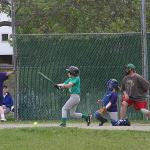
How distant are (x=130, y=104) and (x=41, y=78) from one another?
3.38 meters

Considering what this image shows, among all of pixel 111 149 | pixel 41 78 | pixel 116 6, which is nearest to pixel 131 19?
pixel 116 6

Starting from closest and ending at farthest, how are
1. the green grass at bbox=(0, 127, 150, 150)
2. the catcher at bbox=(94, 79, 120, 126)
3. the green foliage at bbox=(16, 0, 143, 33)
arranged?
the green grass at bbox=(0, 127, 150, 150)
the catcher at bbox=(94, 79, 120, 126)
the green foliage at bbox=(16, 0, 143, 33)

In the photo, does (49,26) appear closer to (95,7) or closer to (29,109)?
(95,7)

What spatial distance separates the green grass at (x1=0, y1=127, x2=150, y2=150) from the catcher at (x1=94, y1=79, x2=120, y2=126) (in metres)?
3.33

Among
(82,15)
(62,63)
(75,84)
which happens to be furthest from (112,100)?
(82,15)

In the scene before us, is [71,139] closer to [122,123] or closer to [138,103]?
[122,123]

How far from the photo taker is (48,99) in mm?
18500

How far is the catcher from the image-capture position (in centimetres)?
1666

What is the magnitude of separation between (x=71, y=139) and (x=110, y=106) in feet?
16.6

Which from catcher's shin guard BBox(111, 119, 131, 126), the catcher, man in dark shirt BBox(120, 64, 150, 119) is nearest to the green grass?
catcher's shin guard BBox(111, 119, 131, 126)

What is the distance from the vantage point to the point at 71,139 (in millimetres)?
11930

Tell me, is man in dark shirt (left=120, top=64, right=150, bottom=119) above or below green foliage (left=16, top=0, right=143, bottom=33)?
below

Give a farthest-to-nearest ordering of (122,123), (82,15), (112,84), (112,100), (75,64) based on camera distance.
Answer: (82,15)
(75,64)
(112,84)
(112,100)
(122,123)

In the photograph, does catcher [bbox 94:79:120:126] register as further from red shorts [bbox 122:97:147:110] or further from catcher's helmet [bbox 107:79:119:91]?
red shorts [bbox 122:97:147:110]
